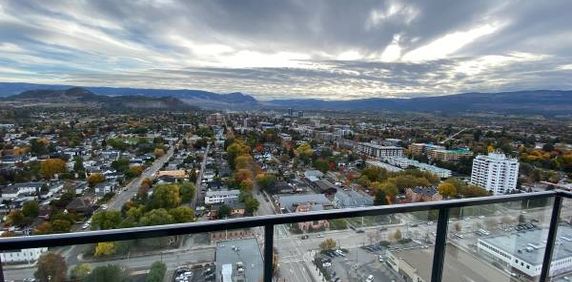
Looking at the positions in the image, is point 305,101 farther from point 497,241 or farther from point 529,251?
point 497,241

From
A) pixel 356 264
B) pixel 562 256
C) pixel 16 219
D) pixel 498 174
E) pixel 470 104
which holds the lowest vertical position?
pixel 16 219

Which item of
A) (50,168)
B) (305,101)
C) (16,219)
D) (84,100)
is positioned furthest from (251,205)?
(305,101)

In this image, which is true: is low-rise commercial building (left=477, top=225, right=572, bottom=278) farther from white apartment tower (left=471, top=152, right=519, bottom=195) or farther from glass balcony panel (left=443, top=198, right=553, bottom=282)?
white apartment tower (left=471, top=152, right=519, bottom=195)

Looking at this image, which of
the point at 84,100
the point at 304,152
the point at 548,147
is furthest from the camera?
the point at 84,100

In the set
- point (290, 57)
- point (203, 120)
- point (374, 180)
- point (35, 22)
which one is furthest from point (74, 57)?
point (203, 120)

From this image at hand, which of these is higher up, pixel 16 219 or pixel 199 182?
pixel 16 219

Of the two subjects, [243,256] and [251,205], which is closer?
[243,256]
